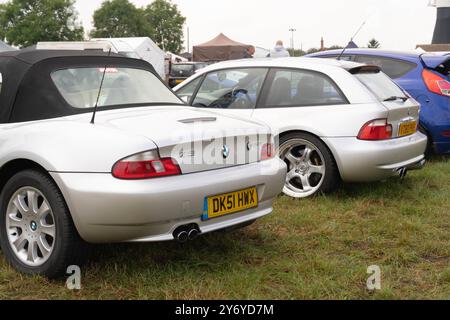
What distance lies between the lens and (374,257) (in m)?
3.50

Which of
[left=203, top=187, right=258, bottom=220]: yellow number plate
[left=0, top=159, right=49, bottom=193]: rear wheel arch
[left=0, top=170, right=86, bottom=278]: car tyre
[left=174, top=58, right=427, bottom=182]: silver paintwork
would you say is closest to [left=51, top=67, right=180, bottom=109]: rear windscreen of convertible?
[left=0, top=159, right=49, bottom=193]: rear wheel arch

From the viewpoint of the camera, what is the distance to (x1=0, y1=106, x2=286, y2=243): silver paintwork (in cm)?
272

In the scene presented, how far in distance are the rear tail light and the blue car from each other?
15.1ft

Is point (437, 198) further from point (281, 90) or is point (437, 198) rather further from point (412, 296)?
point (412, 296)

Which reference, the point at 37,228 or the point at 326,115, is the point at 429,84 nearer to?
the point at 326,115

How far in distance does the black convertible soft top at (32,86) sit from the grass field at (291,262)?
3.10ft

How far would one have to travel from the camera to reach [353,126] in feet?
15.4

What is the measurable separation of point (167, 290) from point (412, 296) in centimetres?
135

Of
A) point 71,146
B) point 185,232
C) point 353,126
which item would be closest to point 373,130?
point 353,126

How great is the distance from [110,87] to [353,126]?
7.32 ft

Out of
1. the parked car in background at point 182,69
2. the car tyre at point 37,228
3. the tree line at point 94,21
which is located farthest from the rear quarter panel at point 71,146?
the tree line at point 94,21

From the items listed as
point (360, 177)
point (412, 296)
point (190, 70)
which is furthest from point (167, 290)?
point (190, 70)

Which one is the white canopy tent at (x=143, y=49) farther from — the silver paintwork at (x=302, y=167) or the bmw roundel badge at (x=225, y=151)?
the bmw roundel badge at (x=225, y=151)

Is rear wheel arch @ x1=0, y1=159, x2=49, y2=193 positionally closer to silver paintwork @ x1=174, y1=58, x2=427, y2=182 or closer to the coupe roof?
silver paintwork @ x1=174, y1=58, x2=427, y2=182
